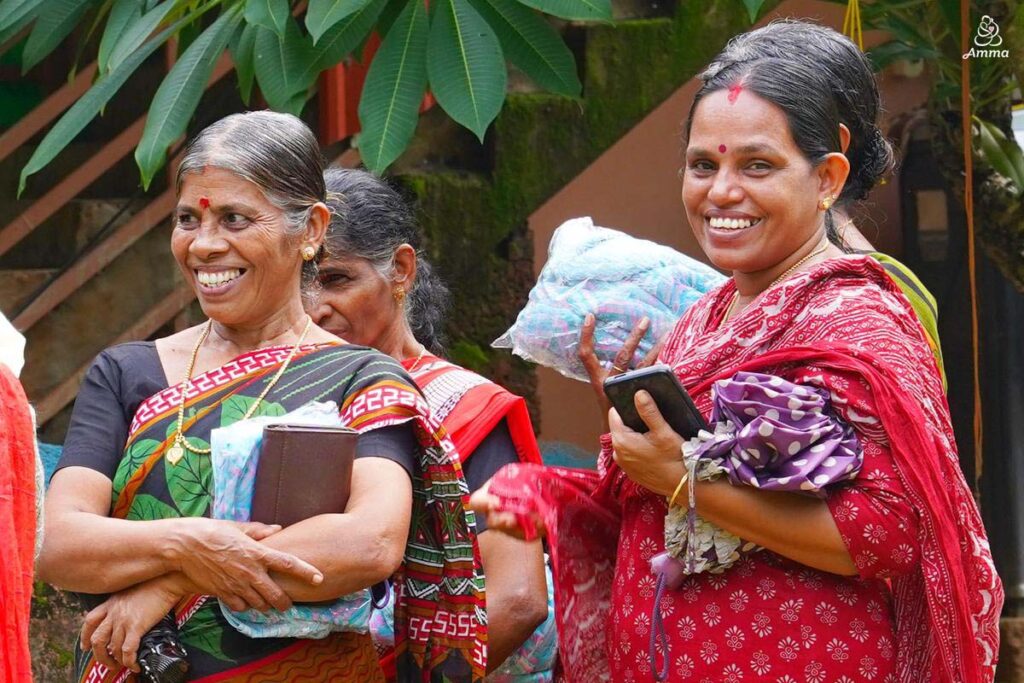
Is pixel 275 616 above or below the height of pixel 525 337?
below

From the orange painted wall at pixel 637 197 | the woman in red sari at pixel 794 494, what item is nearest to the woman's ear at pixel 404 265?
the woman in red sari at pixel 794 494

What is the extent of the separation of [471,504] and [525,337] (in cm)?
90

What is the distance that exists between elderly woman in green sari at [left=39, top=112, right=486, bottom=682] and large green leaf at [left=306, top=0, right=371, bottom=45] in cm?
42

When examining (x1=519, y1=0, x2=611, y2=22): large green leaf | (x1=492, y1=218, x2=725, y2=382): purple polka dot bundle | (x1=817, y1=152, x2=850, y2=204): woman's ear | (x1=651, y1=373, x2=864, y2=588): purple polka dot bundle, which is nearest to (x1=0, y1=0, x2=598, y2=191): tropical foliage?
(x1=519, y1=0, x2=611, y2=22): large green leaf

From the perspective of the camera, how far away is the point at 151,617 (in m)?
2.54

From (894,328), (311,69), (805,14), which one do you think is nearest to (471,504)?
(894,328)

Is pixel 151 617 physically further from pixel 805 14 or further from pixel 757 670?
pixel 805 14

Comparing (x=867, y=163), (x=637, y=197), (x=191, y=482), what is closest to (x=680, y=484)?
(x=867, y=163)

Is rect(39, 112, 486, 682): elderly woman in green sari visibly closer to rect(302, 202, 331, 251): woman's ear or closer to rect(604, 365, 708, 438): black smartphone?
rect(302, 202, 331, 251): woman's ear

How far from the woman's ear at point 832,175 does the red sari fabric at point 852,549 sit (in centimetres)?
16

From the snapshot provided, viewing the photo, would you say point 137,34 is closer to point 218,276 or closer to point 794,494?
point 218,276

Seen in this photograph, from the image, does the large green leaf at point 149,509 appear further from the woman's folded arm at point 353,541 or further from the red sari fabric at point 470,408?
the red sari fabric at point 470,408

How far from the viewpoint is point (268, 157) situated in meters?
2.82

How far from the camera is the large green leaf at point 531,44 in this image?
141 inches
